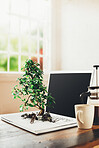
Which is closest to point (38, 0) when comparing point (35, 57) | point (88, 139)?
point (35, 57)

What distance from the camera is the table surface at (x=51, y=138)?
70cm

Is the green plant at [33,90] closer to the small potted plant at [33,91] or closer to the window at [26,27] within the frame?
the small potted plant at [33,91]

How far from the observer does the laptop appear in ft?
3.09

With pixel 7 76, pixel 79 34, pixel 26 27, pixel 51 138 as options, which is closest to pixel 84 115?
pixel 51 138

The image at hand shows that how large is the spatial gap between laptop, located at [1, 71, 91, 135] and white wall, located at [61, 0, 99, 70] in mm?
671

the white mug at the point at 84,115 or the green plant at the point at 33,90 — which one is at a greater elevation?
the green plant at the point at 33,90

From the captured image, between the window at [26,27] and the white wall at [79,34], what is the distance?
0.23 metres

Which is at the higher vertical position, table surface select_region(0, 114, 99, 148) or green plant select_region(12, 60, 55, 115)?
green plant select_region(12, 60, 55, 115)

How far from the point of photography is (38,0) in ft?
7.61

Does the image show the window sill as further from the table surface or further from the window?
the table surface

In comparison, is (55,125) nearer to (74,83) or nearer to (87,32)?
(74,83)

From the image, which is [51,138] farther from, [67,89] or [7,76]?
[7,76]

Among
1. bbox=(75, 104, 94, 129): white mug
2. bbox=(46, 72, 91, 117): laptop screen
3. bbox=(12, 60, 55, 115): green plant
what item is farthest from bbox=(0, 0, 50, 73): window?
bbox=(75, 104, 94, 129): white mug

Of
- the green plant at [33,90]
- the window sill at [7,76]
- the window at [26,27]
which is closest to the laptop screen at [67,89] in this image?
the green plant at [33,90]
